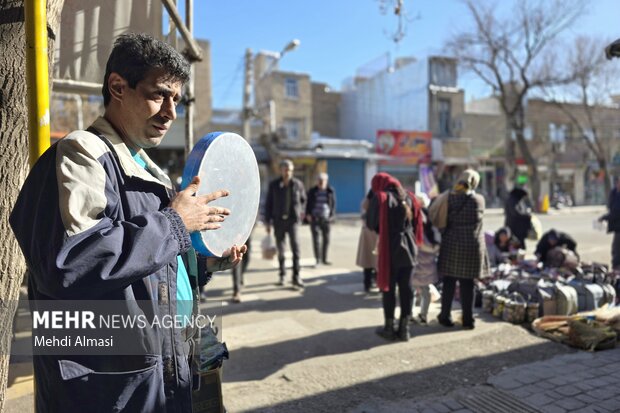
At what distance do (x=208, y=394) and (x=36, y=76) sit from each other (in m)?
1.74

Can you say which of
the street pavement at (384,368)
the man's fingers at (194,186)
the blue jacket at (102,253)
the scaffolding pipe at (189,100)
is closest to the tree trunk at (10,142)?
the blue jacket at (102,253)

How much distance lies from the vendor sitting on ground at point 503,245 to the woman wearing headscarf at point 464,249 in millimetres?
2503

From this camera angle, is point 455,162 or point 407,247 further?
point 455,162

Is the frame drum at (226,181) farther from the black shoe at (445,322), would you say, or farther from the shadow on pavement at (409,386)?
the black shoe at (445,322)

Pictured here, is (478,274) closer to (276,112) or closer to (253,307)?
(253,307)

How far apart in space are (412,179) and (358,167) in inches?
148

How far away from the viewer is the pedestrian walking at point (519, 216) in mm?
7789

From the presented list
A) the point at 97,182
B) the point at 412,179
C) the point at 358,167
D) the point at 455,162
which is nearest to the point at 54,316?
the point at 97,182

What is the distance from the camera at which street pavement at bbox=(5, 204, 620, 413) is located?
3.18 m

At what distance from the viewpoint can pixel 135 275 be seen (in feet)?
4.19

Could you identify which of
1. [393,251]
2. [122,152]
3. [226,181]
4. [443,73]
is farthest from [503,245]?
[443,73]

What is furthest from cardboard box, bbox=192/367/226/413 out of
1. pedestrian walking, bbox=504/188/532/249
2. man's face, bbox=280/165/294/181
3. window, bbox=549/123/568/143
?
window, bbox=549/123/568/143

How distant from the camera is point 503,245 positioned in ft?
24.5

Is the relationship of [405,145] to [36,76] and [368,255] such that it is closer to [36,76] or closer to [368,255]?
[368,255]
